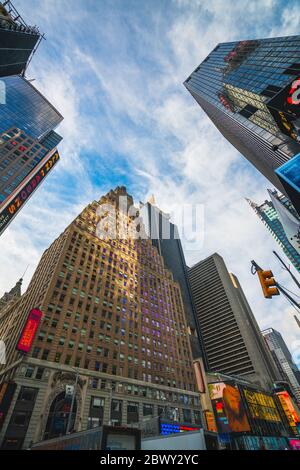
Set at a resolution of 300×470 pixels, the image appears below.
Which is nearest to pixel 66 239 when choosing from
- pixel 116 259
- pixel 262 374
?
pixel 116 259

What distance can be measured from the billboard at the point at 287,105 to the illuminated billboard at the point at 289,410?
8520cm

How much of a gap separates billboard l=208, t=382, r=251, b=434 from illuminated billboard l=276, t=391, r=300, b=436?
3091 cm

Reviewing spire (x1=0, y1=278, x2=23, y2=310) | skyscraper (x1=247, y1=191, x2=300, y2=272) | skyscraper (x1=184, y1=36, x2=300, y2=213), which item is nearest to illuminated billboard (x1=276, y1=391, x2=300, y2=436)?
skyscraper (x1=247, y1=191, x2=300, y2=272)

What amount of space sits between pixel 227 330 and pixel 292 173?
362 ft

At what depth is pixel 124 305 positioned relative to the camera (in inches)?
2359

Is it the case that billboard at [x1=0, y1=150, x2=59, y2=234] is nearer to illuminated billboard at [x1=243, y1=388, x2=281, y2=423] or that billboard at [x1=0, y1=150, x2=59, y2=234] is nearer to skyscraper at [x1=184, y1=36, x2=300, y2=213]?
skyscraper at [x1=184, y1=36, x2=300, y2=213]

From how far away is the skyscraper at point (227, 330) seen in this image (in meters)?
99.4

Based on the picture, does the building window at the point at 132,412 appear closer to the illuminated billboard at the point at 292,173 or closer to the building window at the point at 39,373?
the building window at the point at 39,373

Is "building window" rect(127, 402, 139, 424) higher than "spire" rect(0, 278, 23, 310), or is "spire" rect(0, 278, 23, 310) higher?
"spire" rect(0, 278, 23, 310)

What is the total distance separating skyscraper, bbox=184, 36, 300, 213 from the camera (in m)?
34.9

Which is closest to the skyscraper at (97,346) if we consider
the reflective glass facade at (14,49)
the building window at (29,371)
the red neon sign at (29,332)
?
the building window at (29,371)

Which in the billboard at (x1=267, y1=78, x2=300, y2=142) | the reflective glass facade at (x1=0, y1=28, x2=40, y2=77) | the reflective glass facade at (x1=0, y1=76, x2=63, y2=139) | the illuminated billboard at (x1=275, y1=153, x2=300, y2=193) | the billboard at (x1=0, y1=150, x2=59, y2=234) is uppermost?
the reflective glass facade at (x1=0, y1=76, x2=63, y2=139)
